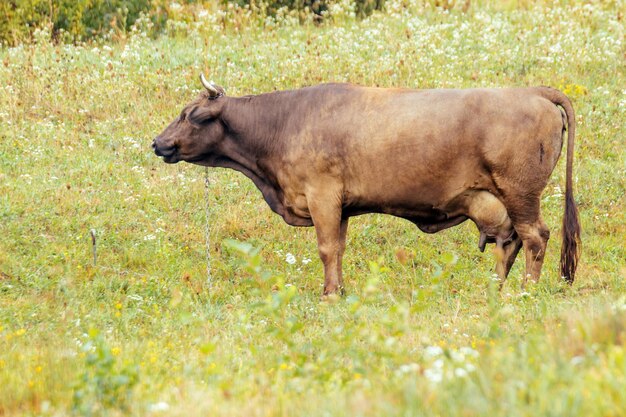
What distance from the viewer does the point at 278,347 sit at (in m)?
7.32

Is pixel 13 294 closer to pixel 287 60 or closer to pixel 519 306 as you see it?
pixel 519 306

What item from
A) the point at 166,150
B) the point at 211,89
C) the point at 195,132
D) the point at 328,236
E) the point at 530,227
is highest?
the point at 211,89

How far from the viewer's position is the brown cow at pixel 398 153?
377 inches

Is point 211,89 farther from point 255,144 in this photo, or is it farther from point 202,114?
point 255,144

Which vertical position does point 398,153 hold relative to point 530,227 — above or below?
above

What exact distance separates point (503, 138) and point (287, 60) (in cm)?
696

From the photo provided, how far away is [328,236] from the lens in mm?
10141

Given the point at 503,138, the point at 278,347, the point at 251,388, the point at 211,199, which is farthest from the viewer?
the point at 211,199

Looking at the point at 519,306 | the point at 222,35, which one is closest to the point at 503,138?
the point at 519,306

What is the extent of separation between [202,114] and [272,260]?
2.05 meters

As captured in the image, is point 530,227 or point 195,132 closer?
point 530,227

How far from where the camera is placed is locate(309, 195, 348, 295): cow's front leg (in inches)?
396

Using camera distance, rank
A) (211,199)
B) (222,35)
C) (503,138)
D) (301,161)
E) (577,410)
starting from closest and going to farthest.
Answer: (577,410)
(503,138)
(301,161)
(211,199)
(222,35)

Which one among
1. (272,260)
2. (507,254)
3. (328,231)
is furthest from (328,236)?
(507,254)
